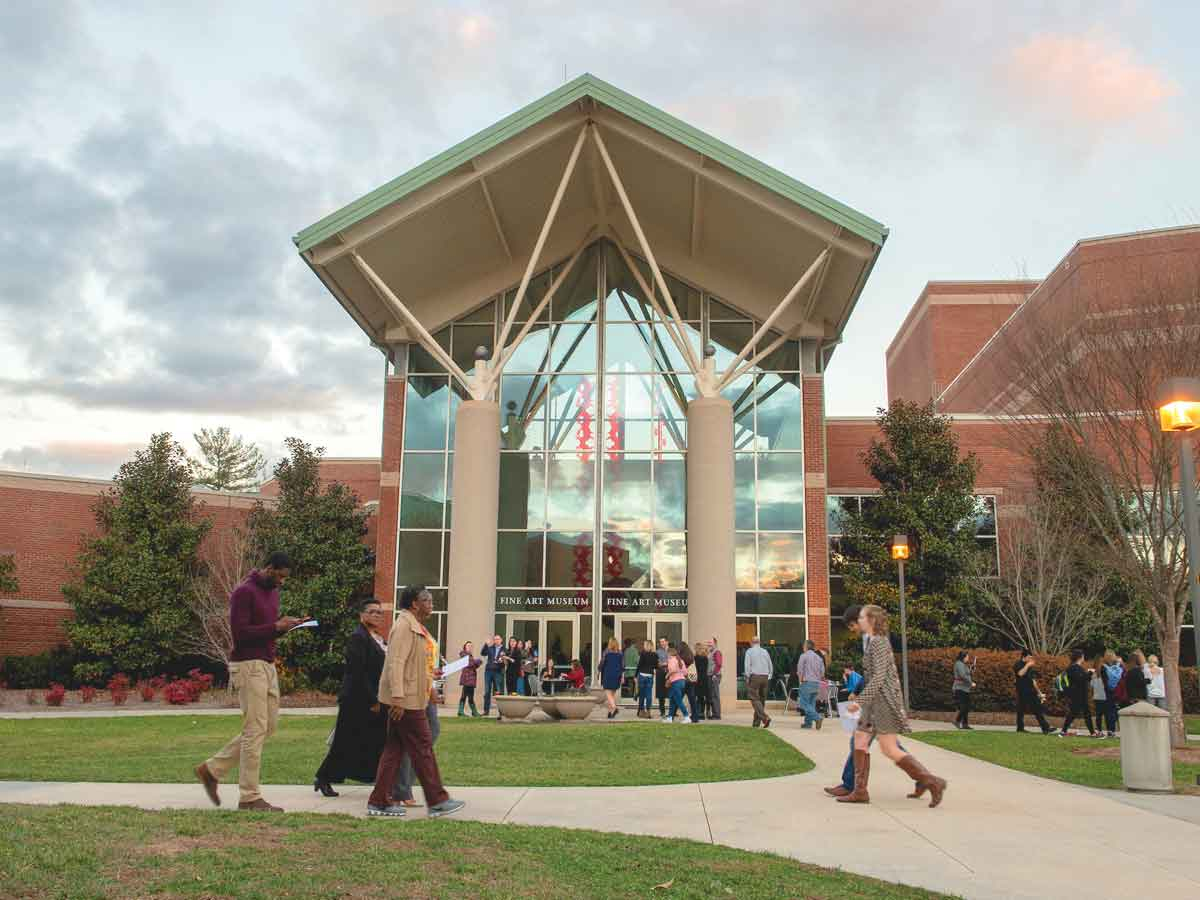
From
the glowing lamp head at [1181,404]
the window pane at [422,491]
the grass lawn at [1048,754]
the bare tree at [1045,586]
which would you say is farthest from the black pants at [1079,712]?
the window pane at [422,491]

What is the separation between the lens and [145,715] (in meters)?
21.3

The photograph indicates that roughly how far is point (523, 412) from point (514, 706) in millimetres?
10950

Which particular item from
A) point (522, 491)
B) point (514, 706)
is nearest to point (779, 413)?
point (522, 491)

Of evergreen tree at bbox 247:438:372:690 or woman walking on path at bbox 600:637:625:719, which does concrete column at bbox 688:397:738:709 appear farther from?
evergreen tree at bbox 247:438:372:690

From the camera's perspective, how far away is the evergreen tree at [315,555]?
28.8 meters

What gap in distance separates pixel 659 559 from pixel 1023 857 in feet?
69.1

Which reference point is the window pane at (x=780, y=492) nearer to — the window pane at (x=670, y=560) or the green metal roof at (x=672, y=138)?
the window pane at (x=670, y=560)

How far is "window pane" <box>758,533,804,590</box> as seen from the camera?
28.0m

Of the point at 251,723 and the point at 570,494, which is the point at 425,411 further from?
the point at 251,723

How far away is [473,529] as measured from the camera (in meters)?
26.0

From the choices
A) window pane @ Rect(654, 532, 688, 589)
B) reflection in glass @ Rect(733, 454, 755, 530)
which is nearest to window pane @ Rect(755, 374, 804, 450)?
reflection in glass @ Rect(733, 454, 755, 530)

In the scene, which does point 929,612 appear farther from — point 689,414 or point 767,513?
point 689,414

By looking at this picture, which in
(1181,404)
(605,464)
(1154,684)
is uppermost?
(605,464)

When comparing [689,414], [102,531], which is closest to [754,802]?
[689,414]
